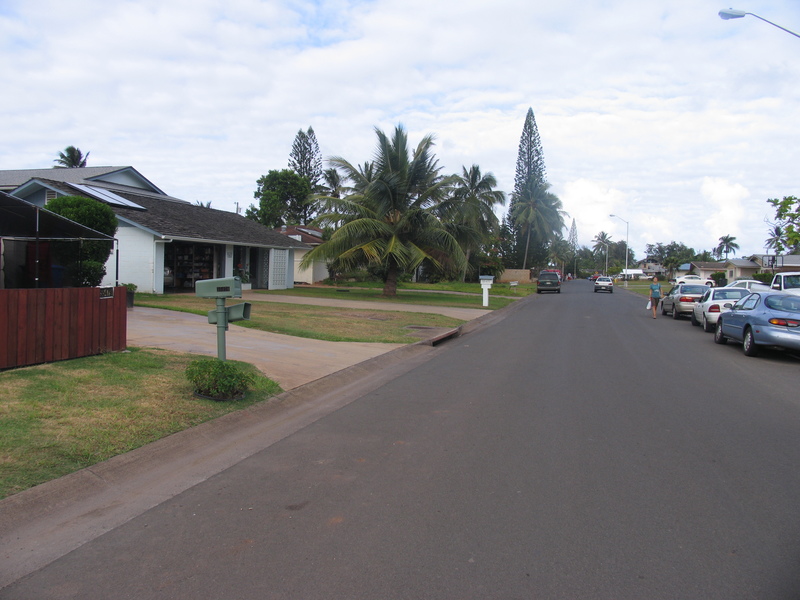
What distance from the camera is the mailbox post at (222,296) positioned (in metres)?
7.16

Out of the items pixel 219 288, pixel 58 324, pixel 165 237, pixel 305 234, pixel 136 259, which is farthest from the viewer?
pixel 305 234

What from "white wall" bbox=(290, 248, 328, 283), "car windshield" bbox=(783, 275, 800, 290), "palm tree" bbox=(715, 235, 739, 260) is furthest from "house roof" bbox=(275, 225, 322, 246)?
"palm tree" bbox=(715, 235, 739, 260)

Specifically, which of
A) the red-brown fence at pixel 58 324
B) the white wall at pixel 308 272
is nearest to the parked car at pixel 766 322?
the red-brown fence at pixel 58 324

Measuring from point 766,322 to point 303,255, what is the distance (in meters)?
27.1

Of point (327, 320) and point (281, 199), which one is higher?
point (281, 199)

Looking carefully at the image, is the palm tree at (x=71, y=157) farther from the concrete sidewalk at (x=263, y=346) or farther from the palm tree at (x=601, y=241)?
the palm tree at (x=601, y=241)

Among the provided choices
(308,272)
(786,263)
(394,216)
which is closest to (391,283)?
(394,216)

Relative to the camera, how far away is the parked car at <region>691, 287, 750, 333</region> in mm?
18125

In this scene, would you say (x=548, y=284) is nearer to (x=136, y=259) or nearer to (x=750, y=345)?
(x=136, y=259)

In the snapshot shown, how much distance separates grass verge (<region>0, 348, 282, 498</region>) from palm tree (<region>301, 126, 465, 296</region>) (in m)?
18.8

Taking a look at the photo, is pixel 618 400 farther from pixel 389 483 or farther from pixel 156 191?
pixel 156 191

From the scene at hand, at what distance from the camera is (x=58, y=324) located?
27.6ft

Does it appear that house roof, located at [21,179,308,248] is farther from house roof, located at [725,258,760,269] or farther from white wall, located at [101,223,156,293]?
house roof, located at [725,258,760,269]

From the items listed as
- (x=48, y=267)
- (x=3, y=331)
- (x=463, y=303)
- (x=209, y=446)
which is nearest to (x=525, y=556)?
(x=209, y=446)
